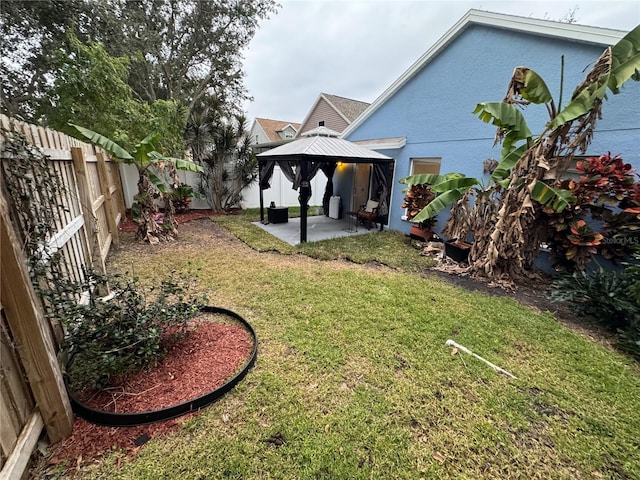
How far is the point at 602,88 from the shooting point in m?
3.70

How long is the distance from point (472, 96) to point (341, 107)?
40.5ft

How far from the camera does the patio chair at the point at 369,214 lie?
30.6 ft

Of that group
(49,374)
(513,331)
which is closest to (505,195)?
(513,331)

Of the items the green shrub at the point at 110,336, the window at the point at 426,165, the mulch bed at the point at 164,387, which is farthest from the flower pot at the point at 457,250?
the green shrub at the point at 110,336

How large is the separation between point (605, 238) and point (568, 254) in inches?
24.9

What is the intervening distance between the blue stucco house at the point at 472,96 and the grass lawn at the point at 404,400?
4.01 metres

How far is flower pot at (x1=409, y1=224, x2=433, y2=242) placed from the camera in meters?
7.93

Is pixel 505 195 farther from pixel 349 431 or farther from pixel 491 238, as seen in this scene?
pixel 349 431

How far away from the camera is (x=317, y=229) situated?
933cm

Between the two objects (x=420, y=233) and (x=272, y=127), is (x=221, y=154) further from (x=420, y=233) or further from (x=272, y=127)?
(x=272, y=127)

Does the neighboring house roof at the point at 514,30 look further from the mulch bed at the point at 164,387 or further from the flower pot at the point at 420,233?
the mulch bed at the point at 164,387

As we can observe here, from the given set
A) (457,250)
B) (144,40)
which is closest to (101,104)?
(144,40)

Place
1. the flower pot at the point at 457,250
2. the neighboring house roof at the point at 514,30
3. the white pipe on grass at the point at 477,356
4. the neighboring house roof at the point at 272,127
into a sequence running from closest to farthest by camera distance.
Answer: the white pipe on grass at the point at 477,356 → the neighboring house roof at the point at 514,30 → the flower pot at the point at 457,250 → the neighboring house roof at the point at 272,127

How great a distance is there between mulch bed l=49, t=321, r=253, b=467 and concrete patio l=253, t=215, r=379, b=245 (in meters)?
4.66
